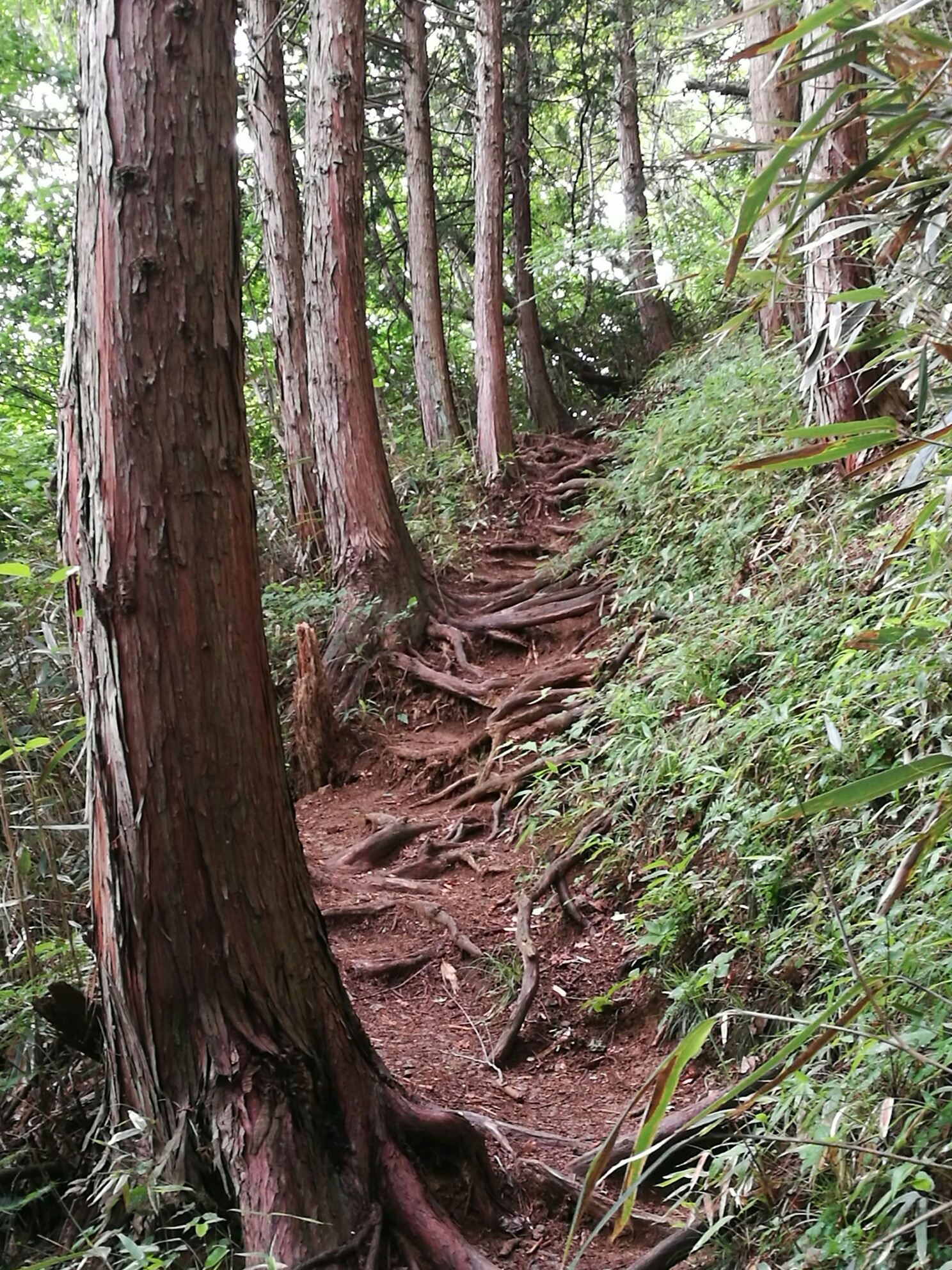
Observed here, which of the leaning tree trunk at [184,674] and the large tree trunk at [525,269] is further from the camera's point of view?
the large tree trunk at [525,269]

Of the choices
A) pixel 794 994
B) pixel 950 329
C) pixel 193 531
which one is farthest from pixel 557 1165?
pixel 950 329

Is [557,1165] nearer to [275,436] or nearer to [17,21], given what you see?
[275,436]

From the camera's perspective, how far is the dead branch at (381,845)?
5.28 metres

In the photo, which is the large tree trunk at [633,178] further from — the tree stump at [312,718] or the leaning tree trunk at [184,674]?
the leaning tree trunk at [184,674]

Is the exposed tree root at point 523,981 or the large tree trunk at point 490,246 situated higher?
the large tree trunk at point 490,246

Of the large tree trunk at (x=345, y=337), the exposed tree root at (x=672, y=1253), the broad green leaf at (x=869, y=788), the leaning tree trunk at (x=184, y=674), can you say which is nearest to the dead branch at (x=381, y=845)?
the large tree trunk at (x=345, y=337)

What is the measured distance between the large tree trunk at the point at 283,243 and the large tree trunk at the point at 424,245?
1904mm

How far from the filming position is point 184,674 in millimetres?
2330

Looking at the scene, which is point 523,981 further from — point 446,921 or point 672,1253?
point 672,1253

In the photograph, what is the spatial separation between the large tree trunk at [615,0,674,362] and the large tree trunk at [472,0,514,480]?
2594 millimetres

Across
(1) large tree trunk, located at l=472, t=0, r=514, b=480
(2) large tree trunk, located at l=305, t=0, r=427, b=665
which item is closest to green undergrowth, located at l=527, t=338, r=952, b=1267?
(2) large tree trunk, located at l=305, t=0, r=427, b=665

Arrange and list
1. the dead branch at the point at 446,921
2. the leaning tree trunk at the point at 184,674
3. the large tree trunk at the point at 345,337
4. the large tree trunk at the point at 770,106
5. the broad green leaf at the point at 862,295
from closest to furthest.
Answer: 1. the broad green leaf at the point at 862,295
2. the leaning tree trunk at the point at 184,674
3. the dead branch at the point at 446,921
4. the large tree trunk at the point at 345,337
5. the large tree trunk at the point at 770,106

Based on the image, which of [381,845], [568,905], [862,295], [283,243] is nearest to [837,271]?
[862,295]

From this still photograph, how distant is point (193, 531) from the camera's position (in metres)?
2.34
